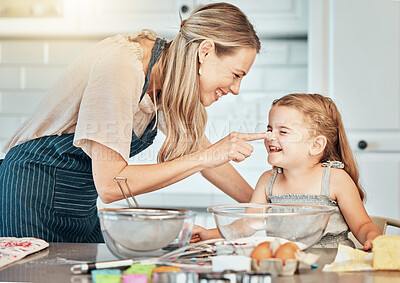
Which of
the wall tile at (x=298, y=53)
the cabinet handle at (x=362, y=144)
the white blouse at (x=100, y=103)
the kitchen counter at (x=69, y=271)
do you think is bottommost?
the kitchen counter at (x=69, y=271)

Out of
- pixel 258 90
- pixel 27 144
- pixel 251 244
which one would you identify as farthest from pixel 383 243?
pixel 258 90

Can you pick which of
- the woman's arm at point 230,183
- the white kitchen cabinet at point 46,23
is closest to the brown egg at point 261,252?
the woman's arm at point 230,183

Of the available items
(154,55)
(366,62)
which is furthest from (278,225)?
(366,62)

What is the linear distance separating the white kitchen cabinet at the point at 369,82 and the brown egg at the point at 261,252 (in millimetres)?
1740

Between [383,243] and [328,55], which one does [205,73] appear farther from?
[328,55]

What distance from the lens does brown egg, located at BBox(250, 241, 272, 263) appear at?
918mm

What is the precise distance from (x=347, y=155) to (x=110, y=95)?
2.59ft

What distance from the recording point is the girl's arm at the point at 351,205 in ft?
4.81

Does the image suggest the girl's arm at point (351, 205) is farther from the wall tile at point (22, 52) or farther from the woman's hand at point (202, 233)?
the wall tile at point (22, 52)

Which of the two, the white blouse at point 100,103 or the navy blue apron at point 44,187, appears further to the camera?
the navy blue apron at point 44,187

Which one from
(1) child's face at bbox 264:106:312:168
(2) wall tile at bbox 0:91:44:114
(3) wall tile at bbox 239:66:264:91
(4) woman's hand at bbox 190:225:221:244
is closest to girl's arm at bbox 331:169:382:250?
(1) child's face at bbox 264:106:312:168

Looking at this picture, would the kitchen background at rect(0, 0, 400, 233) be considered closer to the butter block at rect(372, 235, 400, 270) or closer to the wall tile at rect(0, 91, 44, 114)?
the wall tile at rect(0, 91, 44, 114)

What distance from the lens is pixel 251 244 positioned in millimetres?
997

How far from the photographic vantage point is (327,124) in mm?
1728
